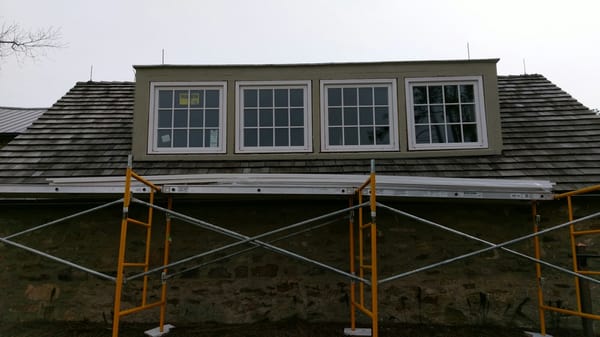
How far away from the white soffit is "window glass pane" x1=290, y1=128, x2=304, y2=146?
2034 mm

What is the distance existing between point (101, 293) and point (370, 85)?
5.50 metres

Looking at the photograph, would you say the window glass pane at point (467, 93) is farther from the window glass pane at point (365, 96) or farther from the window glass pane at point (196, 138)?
the window glass pane at point (196, 138)

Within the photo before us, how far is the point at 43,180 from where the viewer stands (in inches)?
279

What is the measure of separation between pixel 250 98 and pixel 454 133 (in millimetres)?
3551

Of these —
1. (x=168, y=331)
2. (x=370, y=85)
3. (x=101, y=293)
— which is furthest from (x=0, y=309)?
(x=370, y=85)

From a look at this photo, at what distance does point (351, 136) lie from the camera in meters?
7.63

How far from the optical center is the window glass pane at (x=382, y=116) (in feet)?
25.2

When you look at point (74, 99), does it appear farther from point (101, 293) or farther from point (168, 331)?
point (168, 331)

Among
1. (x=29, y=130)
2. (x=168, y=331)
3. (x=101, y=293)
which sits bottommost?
(x=168, y=331)

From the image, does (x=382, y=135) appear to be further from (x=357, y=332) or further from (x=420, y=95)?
(x=357, y=332)


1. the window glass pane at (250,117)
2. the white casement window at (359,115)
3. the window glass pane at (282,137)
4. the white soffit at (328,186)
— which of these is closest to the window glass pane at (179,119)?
the window glass pane at (250,117)

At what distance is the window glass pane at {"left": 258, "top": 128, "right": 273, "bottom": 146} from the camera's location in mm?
7652

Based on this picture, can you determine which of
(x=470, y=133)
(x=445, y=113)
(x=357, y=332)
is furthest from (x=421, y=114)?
(x=357, y=332)

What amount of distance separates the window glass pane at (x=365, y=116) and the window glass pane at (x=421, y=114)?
0.79 m
